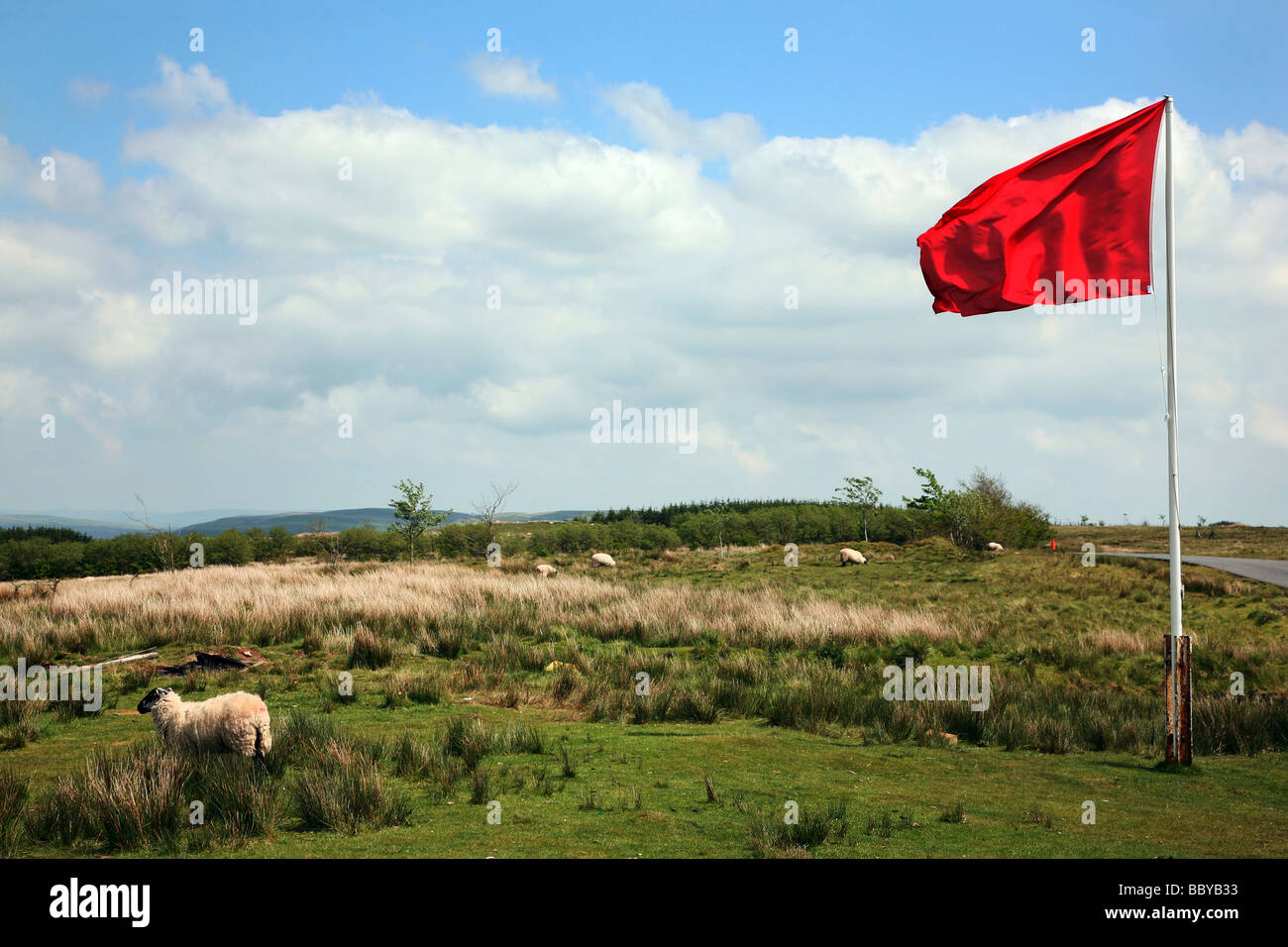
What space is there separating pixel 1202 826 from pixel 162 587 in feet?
97.1

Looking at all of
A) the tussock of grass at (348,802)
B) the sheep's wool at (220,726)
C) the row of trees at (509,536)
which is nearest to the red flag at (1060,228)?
the tussock of grass at (348,802)

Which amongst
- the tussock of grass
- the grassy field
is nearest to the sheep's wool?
the grassy field

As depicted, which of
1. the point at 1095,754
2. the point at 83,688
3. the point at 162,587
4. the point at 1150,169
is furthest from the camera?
the point at 162,587

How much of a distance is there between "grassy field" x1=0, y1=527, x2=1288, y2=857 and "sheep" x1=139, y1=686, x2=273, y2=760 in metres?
0.27

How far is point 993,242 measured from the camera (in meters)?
11.3

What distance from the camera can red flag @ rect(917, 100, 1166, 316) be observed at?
10.6 metres

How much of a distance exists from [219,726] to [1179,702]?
1108 centimetres

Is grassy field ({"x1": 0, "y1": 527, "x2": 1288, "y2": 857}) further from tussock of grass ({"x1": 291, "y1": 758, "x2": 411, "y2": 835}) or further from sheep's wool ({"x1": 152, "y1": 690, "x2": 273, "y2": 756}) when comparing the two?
sheep's wool ({"x1": 152, "y1": 690, "x2": 273, "y2": 756})

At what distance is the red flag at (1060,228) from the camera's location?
34.7ft

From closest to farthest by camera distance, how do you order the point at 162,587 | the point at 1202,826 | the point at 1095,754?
the point at 1202,826 < the point at 1095,754 < the point at 162,587

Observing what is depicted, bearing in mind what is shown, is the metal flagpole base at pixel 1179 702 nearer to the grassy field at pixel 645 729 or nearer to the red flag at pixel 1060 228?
the grassy field at pixel 645 729

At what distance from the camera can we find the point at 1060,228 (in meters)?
10.9
